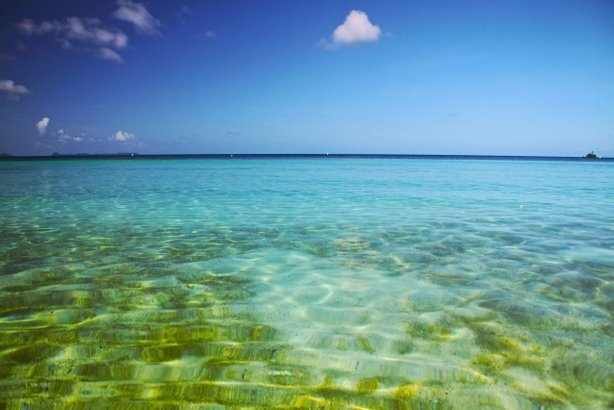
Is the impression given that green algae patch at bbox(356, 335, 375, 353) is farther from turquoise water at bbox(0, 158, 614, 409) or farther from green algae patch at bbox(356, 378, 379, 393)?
green algae patch at bbox(356, 378, 379, 393)

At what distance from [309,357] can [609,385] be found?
65.2 inches

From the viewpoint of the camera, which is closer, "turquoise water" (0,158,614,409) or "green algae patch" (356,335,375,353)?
"turquoise water" (0,158,614,409)

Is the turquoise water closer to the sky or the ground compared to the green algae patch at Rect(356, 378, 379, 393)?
closer to the ground

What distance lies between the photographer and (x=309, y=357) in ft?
7.26

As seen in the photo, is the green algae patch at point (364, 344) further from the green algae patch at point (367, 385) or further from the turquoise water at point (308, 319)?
the green algae patch at point (367, 385)

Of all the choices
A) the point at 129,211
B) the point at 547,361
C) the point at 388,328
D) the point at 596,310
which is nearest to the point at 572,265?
the point at 596,310

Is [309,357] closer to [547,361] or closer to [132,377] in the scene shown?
[132,377]

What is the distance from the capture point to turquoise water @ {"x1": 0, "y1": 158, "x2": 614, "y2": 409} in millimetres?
1888

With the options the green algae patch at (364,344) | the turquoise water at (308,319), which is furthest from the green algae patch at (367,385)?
the green algae patch at (364,344)

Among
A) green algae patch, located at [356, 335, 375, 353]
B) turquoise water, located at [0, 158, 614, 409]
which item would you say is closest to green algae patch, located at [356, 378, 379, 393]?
turquoise water, located at [0, 158, 614, 409]

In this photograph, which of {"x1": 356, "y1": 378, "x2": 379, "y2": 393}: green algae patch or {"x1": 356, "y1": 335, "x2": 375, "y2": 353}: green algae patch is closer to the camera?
{"x1": 356, "y1": 378, "x2": 379, "y2": 393}: green algae patch

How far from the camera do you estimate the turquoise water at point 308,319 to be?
74.3 inches

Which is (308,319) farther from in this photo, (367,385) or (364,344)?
(367,385)

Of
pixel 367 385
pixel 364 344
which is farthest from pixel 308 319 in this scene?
pixel 367 385
